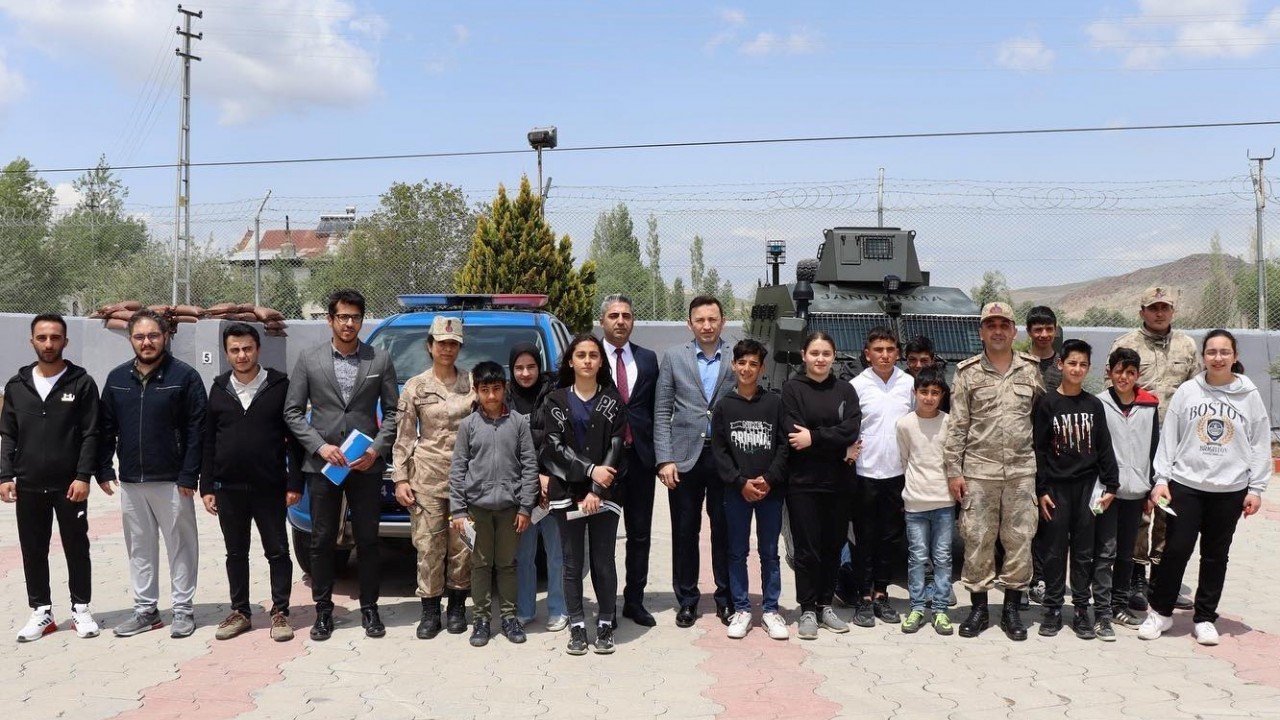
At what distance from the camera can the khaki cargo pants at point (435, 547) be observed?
5.89 metres

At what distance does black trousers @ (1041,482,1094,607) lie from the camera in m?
5.86

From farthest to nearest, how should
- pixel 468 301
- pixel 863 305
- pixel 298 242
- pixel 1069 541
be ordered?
pixel 298 242 → pixel 863 305 → pixel 468 301 → pixel 1069 541

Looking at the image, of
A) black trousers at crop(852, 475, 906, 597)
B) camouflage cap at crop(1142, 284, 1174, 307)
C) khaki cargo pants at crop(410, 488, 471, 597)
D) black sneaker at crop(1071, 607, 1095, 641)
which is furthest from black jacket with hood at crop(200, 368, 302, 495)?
camouflage cap at crop(1142, 284, 1174, 307)

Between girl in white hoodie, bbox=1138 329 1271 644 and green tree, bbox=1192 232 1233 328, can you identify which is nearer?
girl in white hoodie, bbox=1138 329 1271 644

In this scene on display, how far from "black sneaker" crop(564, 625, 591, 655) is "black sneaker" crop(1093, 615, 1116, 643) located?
280 centimetres

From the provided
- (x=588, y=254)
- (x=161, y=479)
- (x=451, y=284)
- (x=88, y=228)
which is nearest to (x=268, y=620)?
(x=161, y=479)

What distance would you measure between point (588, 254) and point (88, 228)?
887 centimetres

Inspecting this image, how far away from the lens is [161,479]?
579cm

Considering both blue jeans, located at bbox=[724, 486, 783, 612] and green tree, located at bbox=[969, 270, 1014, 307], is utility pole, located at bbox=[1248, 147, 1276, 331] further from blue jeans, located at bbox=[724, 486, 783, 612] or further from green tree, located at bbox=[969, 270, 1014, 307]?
blue jeans, located at bbox=[724, 486, 783, 612]

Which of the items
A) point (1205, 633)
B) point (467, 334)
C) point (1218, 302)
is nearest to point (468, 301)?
point (467, 334)

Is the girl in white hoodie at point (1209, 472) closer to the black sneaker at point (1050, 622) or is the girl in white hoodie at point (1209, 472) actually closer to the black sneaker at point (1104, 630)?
the black sneaker at point (1104, 630)

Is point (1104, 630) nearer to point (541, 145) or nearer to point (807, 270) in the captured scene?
point (807, 270)

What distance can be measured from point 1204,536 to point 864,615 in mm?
1898

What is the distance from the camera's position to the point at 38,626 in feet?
19.2
